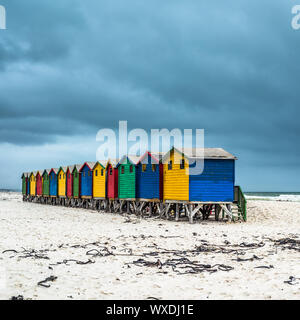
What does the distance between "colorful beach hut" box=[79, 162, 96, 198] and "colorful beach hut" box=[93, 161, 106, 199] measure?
79 cm

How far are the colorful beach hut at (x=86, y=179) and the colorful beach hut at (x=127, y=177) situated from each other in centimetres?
683

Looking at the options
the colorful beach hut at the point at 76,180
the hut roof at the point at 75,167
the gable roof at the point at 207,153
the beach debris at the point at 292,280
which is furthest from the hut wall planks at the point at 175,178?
the colorful beach hut at the point at 76,180

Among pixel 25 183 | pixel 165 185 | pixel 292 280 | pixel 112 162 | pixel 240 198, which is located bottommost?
pixel 292 280

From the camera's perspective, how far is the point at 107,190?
35656 mm

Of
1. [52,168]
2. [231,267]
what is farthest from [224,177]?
[52,168]

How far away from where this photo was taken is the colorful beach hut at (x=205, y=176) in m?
22.9

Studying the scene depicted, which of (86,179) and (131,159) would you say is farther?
(86,179)

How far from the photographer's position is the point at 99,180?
37844 millimetres

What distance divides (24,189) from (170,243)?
58.3m

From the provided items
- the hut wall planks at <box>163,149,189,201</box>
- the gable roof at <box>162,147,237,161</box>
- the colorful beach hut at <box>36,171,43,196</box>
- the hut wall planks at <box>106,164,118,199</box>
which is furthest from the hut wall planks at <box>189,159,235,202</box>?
the colorful beach hut at <box>36,171,43,196</box>

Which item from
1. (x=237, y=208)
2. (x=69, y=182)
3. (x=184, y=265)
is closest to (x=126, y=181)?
(x=237, y=208)

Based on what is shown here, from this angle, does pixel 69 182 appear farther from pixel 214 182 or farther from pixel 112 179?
pixel 214 182

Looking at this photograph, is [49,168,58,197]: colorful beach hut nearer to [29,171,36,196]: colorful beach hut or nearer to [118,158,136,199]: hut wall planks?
[29,171,36,196]: colorful beach hut

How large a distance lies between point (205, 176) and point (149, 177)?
19.8ft
